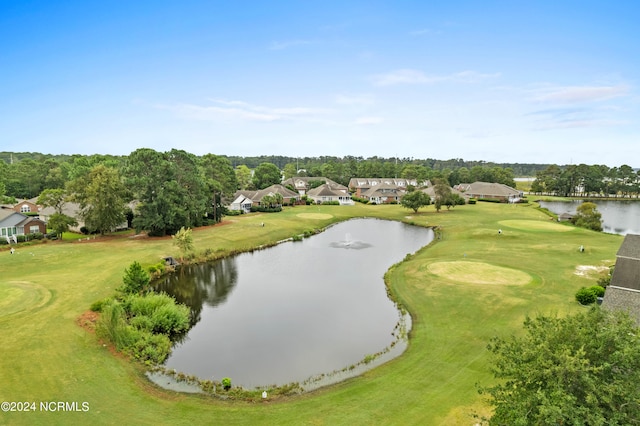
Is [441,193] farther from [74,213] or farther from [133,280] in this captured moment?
[74,213]

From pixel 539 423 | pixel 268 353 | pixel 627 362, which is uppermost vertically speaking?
pixel 627 362

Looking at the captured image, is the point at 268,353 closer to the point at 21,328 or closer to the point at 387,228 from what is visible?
the point at 21,328

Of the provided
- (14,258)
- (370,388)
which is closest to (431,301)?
(370,388)

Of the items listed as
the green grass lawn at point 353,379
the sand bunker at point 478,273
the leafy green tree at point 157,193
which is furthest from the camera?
the leafy green tree at point 157,193

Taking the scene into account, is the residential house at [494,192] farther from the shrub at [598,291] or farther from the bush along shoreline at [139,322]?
the bush along shoreline at [139,322]

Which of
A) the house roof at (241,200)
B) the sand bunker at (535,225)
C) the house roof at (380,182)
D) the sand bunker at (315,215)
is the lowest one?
the sand bunker at (315,215)

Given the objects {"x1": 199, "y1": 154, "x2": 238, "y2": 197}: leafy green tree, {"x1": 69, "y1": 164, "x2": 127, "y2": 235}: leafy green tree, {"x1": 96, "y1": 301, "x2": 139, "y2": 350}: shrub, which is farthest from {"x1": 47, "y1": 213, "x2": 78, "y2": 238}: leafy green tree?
{"x1": 96, "y1": 301, "x2": 139, "y2": 350}: shrub

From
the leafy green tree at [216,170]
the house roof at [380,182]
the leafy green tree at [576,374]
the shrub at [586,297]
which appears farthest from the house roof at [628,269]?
the house roof at [380,182]
